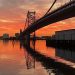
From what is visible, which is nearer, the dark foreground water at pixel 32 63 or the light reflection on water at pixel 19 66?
the light reflection on water at pixel 19 66

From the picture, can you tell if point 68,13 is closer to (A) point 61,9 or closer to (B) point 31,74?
(A) point 61,9

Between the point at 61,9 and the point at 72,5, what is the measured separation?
22.0ft

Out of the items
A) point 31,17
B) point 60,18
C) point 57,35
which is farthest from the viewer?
point 31,17

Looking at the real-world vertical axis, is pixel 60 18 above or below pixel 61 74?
above

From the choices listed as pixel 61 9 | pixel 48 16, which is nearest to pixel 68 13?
pixel 61 9

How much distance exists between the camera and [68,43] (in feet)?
275

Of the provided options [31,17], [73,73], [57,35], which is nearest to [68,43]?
[57,35]

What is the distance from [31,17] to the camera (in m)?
174

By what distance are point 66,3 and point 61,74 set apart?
34.8 m

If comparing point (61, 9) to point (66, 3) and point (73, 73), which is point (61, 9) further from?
point (73, 73)

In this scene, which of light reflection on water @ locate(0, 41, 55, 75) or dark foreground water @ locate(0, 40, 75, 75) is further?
dark foreground water @ locate(0, 40, 75, 75)

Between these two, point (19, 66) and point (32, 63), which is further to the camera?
point (32, 63)

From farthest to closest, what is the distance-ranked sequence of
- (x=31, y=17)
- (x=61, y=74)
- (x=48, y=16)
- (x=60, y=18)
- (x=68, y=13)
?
(x=31, y=17)
(x=48, y=16)
(x=60, y=18)
(x=68, y=13)
(x=61, y=74)

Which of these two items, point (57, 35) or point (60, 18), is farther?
point (57, 35)
